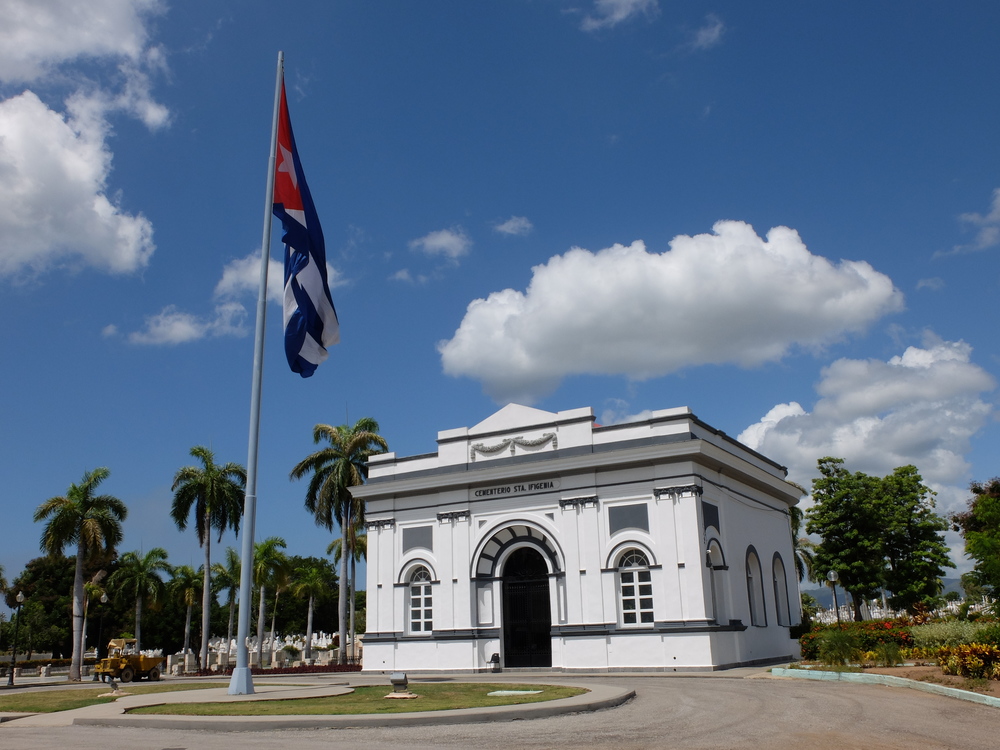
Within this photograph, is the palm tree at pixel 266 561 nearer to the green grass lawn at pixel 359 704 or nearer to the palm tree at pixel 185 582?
the palm tree at pixel 185 582

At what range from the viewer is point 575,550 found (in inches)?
1116

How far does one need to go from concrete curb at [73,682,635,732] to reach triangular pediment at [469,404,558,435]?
1656cm

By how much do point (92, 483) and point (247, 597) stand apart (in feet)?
93.8

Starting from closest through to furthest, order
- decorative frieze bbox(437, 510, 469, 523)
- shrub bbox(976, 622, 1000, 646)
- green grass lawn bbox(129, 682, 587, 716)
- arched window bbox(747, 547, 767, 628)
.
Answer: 1. green grass lawn bbox(129, 682, 587, 716)
2. shrub bbox(976, 622, 1000, 646)
3. arched window bbox(747, 547, 767, 628)
4. decorative frieze bbox(437, 510, 469, 523)

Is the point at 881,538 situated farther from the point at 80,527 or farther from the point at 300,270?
the point at 80,527

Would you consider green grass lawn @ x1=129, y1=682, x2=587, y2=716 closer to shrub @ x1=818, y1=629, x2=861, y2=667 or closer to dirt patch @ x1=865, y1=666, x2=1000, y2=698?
dirt patch @ x1=865, y1=666, x2=1000, y2=698

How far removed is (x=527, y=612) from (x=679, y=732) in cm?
1820

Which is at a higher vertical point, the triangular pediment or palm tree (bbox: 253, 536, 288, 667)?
the triangular pediment

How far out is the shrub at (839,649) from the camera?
23016 mm

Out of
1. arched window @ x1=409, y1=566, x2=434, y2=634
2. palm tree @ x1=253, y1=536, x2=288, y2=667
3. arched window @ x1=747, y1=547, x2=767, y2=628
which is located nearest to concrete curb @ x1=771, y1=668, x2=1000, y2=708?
arched window @ x1=747, y1=547, x2=767, y2=628

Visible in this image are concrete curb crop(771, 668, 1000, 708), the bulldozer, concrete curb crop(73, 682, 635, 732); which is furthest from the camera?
the bulldozer

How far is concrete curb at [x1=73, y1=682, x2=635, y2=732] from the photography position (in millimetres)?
12820

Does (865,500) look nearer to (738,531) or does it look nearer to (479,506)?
(738,531)

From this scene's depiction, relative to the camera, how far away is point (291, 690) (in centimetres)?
1909
